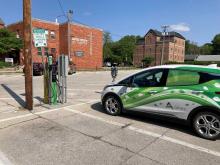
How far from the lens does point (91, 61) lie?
4728cm

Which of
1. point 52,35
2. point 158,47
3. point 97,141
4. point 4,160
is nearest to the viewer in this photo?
point 4,160

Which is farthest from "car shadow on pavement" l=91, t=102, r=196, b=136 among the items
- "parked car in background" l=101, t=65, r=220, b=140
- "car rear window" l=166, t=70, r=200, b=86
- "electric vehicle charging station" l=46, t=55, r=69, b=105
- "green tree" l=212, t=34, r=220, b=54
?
"green tree" l=212, t=34, r=220, b=54

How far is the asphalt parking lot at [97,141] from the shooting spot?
4.27 meters

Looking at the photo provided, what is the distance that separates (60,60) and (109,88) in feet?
7.49

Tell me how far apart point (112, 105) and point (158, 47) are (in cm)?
8580

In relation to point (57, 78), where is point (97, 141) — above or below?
below

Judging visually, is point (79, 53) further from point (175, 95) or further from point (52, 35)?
point (175, 95)

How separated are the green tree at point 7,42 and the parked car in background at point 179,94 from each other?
Result: 106ft

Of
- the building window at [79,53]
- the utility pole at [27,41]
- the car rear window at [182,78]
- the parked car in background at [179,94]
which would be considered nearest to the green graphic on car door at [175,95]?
the parked car in background at [179,94]

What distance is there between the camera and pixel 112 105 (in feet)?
23.9

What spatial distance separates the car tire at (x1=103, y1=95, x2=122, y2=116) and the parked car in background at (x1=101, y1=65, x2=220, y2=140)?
0.04 meters

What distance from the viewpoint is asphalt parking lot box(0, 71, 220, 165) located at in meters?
4.27

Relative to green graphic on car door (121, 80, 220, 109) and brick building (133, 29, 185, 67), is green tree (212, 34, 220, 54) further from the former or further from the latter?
green graphic on car door (121, 80, 220, 109)

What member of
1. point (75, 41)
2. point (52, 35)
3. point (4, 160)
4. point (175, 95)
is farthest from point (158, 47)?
point (4, 160)
